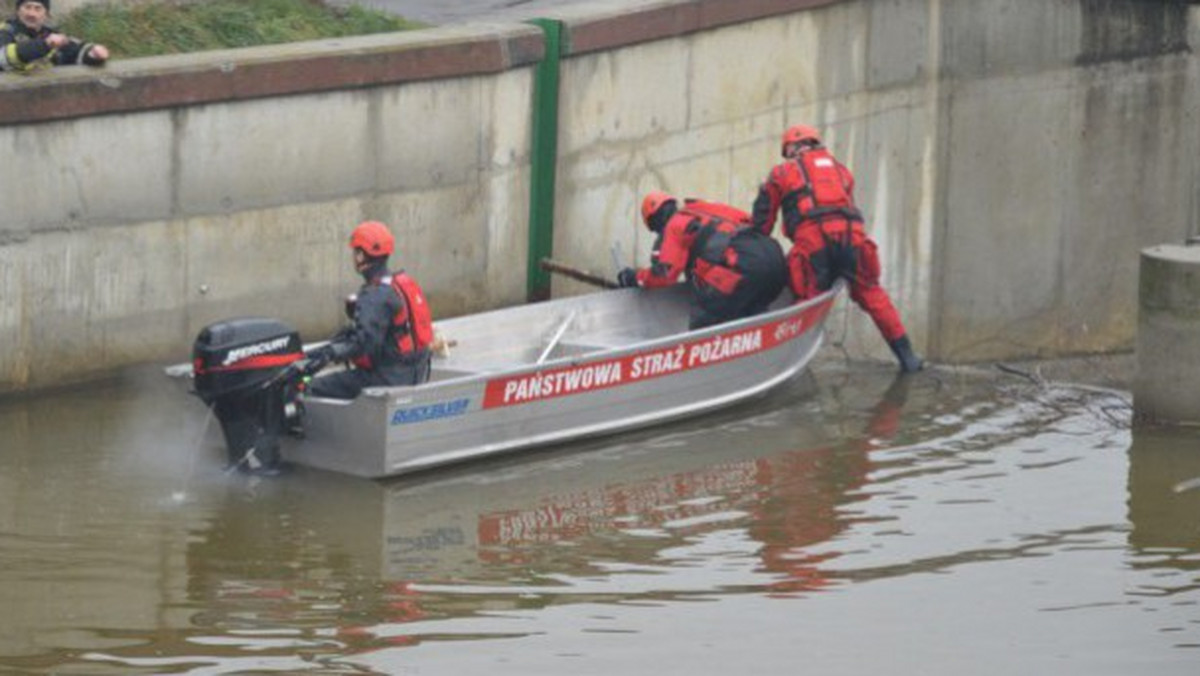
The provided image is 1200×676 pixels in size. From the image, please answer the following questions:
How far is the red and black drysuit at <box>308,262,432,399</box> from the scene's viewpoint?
A: 14453mm

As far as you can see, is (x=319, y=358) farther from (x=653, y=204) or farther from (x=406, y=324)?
(x=653, y=204)

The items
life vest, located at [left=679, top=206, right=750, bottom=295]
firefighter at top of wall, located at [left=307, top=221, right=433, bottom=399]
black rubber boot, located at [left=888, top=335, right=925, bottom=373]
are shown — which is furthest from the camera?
black rubber boot, located at [left=888, top=335, right=925, bottom=373]

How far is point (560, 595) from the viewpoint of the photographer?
1245 centimetres

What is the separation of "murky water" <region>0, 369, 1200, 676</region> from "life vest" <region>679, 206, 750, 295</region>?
3.02 ft

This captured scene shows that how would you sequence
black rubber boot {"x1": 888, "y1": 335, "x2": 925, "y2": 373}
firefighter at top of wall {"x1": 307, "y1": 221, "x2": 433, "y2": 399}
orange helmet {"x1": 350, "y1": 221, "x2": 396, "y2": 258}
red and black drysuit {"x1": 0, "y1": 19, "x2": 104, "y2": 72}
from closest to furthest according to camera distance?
firefighter at top of wall {"x1": 307, "y1": 221, "x2": 433, "y2": 399}
orange helmet {"x1": 350, "y1": 221, "x2": 396, "y2": 258}
red and black drysuit {"x1": 0, "y1": 19, "x2": 104, "y2": 72}
black rubber boot {"x1": 888, "y1": 335, "x2": 925, "y2": 373}

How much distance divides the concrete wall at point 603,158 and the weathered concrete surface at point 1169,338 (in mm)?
4879

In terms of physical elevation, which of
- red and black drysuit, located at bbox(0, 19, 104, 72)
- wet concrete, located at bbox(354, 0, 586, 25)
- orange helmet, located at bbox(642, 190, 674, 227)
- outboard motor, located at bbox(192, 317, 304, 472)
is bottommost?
outboard motor, located at bbox(192, 317, 304, 472)

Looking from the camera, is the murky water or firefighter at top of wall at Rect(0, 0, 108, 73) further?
firefighter at top of wall at Rect(0, 0, 108, 73)

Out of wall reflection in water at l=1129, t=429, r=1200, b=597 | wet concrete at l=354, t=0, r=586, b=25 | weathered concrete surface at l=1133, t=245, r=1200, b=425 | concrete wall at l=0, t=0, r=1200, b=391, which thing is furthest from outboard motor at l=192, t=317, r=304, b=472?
wet concrete at l=354, t=0, r=586, b=25

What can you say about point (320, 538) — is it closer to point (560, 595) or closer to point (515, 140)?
point (560, 595)

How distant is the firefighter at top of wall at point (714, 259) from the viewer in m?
17.0

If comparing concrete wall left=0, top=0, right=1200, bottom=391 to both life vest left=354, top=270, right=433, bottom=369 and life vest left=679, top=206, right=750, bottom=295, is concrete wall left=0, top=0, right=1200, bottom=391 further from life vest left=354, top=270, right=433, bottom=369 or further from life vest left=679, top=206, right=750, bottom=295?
life vest left=354, top=270, right=433, bottom=369

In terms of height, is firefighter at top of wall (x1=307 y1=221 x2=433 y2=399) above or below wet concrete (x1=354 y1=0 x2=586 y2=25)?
below

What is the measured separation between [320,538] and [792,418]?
4.39 meters
